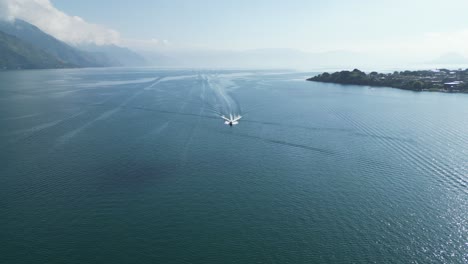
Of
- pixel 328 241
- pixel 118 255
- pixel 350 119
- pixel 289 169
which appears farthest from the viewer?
pixel 350 119

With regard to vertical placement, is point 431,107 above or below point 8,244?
above

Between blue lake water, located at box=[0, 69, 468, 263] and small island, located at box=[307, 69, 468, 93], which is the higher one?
small island, located at box=[307, 69, 468, 93]

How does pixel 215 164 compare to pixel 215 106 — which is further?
pixel 215 106

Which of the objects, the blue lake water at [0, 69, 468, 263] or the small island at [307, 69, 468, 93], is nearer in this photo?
the blue lake water at [0, 69, 468, 263]

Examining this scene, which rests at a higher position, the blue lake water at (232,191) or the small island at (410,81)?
the small island at (410,81)

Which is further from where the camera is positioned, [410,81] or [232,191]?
[410,81]

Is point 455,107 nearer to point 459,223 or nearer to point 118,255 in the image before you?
point 459,223

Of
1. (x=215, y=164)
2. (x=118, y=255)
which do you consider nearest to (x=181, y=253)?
(x=118, y=255)

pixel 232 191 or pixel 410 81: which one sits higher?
pixel 410 81
